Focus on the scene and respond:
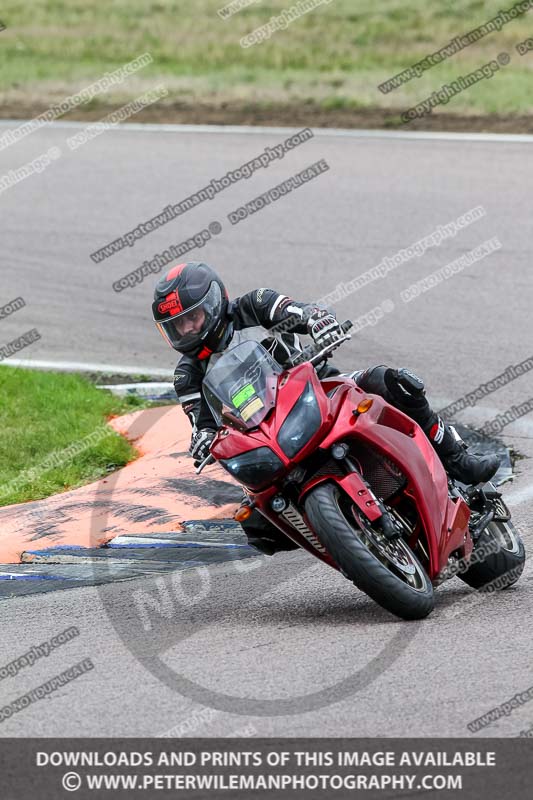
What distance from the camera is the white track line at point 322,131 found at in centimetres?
1662

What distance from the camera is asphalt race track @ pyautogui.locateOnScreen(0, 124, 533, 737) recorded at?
516cm

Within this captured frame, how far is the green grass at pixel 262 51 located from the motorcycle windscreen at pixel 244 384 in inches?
502

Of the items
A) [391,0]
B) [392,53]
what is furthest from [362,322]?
[391,0]

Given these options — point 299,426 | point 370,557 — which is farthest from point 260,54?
point 370,557

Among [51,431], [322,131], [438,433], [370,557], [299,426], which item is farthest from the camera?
[322,131]

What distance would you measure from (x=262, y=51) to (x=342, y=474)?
18.7 metres

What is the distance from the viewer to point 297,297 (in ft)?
40.0

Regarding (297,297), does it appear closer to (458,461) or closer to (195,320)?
(458,461)

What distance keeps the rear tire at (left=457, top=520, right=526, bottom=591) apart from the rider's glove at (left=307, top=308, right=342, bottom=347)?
4.23 ft

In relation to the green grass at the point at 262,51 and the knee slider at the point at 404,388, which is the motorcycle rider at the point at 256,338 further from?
the green grass at the point at 262,51

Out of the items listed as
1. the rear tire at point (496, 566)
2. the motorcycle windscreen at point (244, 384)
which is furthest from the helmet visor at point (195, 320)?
the rear tire at point (496, 566)

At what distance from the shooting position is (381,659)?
A: 5.45 m

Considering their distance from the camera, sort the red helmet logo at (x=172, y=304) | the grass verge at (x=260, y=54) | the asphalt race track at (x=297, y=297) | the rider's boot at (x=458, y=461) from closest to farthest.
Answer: the asphalt race track at (x=297, y=297), the red helmet logo at (x=172, y=304), the rider's boot at (x=458, y=461), the grass verge at (x=260, y=54)

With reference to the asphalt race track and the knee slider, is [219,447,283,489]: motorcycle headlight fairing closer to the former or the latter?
the asphalt race track
